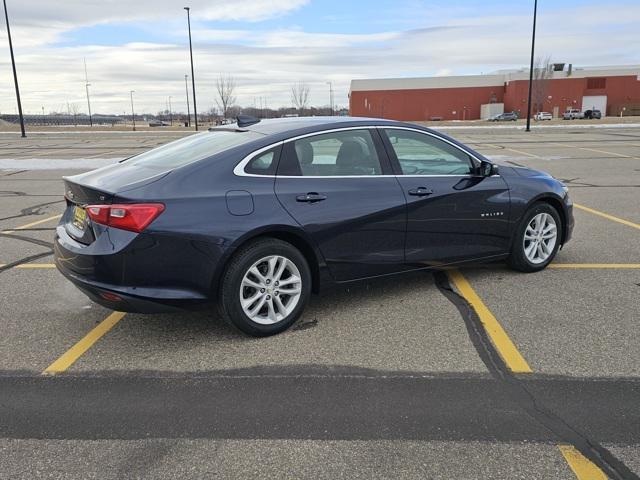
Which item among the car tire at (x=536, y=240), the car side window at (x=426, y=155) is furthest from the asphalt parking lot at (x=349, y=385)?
the car side window at (x=426, y=155)

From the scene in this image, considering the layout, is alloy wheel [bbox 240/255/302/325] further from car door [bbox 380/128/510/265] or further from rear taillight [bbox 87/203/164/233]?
car door [bbox 380/128/510/265]

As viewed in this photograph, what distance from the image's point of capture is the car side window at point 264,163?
406 cm

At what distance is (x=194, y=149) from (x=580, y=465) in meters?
3.41

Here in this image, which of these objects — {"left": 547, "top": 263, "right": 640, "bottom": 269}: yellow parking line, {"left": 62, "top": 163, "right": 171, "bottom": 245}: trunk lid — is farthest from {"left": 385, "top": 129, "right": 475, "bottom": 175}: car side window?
{"left": 62, "top": 163, "right": 171, "bottom": 245}: trunk lid

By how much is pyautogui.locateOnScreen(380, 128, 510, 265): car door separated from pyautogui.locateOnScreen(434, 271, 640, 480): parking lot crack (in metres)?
0.64

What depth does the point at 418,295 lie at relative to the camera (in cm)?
497

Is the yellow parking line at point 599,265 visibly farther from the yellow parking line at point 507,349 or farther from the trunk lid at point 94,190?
the trunk lid at point 94,190

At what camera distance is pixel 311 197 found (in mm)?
4188

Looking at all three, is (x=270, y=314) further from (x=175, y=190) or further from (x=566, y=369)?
(x=566, y=369)

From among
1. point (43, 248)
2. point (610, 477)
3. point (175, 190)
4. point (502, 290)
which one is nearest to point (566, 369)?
point (610, 477)

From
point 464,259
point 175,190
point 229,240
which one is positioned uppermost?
point 175,190

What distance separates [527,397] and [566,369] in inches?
19.9

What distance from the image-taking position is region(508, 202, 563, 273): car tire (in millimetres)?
5406

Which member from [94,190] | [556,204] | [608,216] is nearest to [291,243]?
[94,190]
